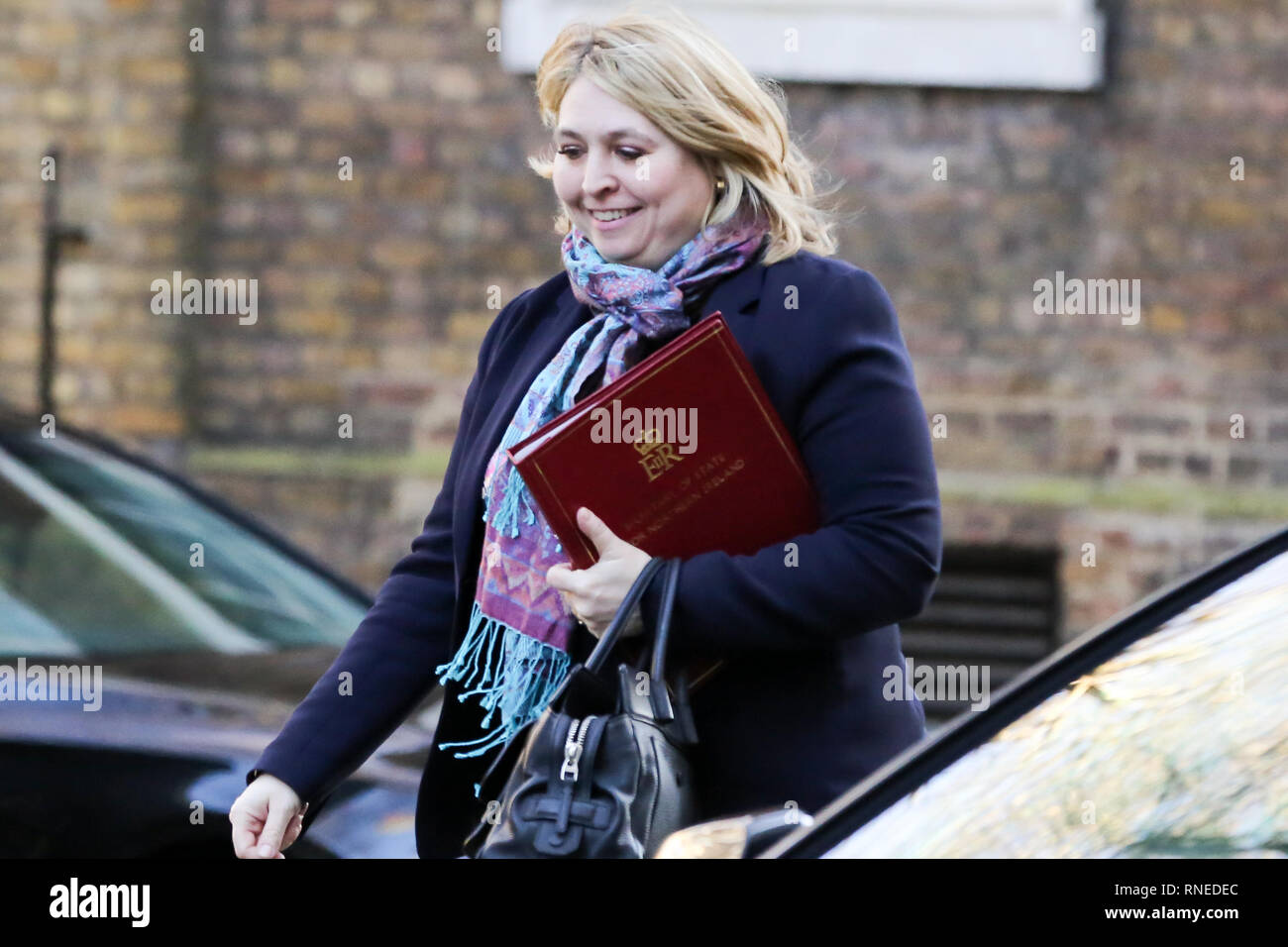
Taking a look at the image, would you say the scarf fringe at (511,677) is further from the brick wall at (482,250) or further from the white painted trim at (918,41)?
the white painted trim at (918,41)

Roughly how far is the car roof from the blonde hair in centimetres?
58

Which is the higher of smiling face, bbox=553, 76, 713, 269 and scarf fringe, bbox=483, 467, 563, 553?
smiling face, bbox=553, 76, 713, 269

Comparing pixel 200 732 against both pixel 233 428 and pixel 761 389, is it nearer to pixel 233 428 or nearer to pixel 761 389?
pixel 761 389

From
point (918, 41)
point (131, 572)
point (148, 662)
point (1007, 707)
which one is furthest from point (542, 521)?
point (918, 41)

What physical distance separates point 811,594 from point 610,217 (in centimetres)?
52

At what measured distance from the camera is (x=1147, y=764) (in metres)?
1.58

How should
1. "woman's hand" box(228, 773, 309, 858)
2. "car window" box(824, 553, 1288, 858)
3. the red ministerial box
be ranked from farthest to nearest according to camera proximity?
"woman's hand" box(228, 773, 309, 858), the red ministerial box, "car window" box(824, 553, 1288, 858)

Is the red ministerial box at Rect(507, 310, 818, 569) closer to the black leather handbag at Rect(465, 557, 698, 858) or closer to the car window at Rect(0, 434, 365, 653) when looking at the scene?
the black leather handbag at Rect(465, 557, 698, 858)

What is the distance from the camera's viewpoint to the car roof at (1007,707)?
5.27 feet

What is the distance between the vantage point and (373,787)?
9.58 feet

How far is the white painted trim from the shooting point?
579 cm

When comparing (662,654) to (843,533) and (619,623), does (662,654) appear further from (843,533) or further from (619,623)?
→ (843,533)

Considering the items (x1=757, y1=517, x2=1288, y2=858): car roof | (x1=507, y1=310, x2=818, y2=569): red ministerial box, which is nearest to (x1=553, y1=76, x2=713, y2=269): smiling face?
(x1=507, y1=310, x2=818, y2=569): red ministerial box

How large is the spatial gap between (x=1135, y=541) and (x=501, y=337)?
12.9 ft
